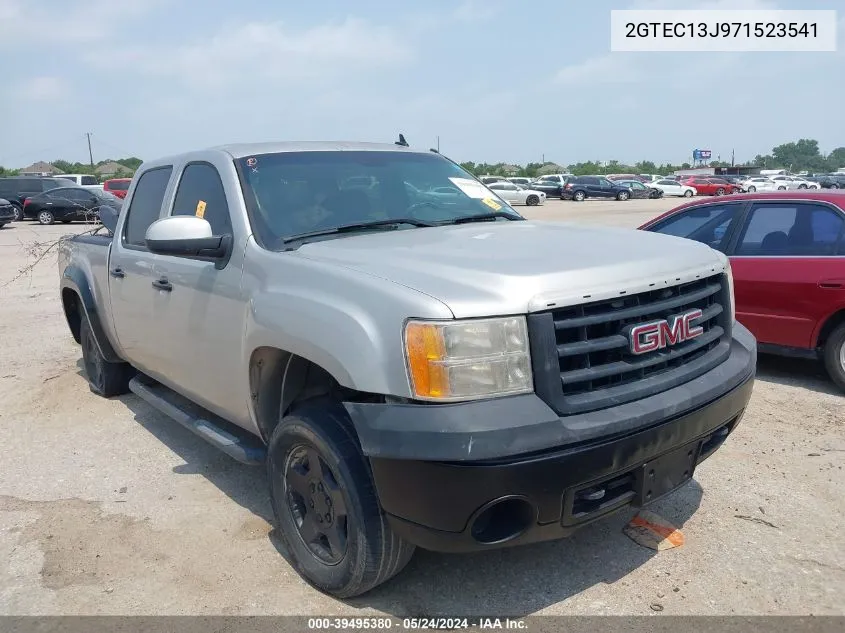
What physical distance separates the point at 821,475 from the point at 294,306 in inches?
A: 119

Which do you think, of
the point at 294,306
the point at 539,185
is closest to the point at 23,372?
the point at 294,306

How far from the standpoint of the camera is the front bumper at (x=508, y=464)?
2.37 metres

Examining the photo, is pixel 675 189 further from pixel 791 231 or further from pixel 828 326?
pixel 828 326

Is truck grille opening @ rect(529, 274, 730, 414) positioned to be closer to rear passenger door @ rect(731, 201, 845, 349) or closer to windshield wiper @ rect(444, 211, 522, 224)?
windshield wiper @ rect(444, 211, 522, 224)

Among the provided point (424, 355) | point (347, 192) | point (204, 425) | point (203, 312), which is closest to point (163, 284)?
point (203, 312)

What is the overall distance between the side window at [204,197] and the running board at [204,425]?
3.32 ft

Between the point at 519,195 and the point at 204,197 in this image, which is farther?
the point at 519,195

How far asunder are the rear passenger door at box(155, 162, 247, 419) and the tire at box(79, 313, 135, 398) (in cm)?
161

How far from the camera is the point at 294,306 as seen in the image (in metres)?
2.90

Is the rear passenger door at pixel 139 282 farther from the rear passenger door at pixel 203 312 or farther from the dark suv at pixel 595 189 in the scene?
the dark suv at pixel 595 189

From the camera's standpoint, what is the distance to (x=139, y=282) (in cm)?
439

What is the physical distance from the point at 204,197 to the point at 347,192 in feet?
2.57

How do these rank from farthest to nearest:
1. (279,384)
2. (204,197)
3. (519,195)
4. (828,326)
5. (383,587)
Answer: (519,195), (828,326), (204,197), (279,384), (383,587)

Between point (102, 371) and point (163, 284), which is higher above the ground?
point (163, 284)
